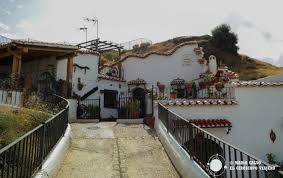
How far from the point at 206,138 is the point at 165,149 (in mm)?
3282

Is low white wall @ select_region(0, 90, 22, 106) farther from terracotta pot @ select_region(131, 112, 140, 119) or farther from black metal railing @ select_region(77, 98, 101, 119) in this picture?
terracotta pot @ select_region(131, 112, 140, 119)

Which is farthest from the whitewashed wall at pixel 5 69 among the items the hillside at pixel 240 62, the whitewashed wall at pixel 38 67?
the hillside at pixel 240 62

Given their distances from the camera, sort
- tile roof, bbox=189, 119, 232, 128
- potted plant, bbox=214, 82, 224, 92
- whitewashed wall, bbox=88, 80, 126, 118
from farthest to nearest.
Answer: whitewashed wall, bbox=88, 80, 126, 118, potted plant, bbox=214, 82, 224, 92, tile roof, bbox=189, 119, 232, 128

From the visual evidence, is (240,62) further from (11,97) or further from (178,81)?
(11,97)

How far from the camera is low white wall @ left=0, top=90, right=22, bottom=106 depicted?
13.3 meters

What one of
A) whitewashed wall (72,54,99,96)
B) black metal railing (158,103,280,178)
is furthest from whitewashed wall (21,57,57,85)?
black metal railing (158,103,280,178)

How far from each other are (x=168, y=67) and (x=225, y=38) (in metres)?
23.2

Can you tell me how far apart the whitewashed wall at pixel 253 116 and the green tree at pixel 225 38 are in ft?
102

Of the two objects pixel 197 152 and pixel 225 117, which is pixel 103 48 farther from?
pixel 197 152

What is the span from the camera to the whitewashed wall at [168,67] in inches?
872

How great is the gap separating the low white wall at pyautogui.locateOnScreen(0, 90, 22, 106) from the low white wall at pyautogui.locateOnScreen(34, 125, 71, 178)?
6.00 metres

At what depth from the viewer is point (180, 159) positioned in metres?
7.22

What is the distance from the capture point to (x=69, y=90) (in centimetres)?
1800

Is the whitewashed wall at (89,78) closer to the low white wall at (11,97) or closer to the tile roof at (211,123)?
the low white wall at (11,97)
